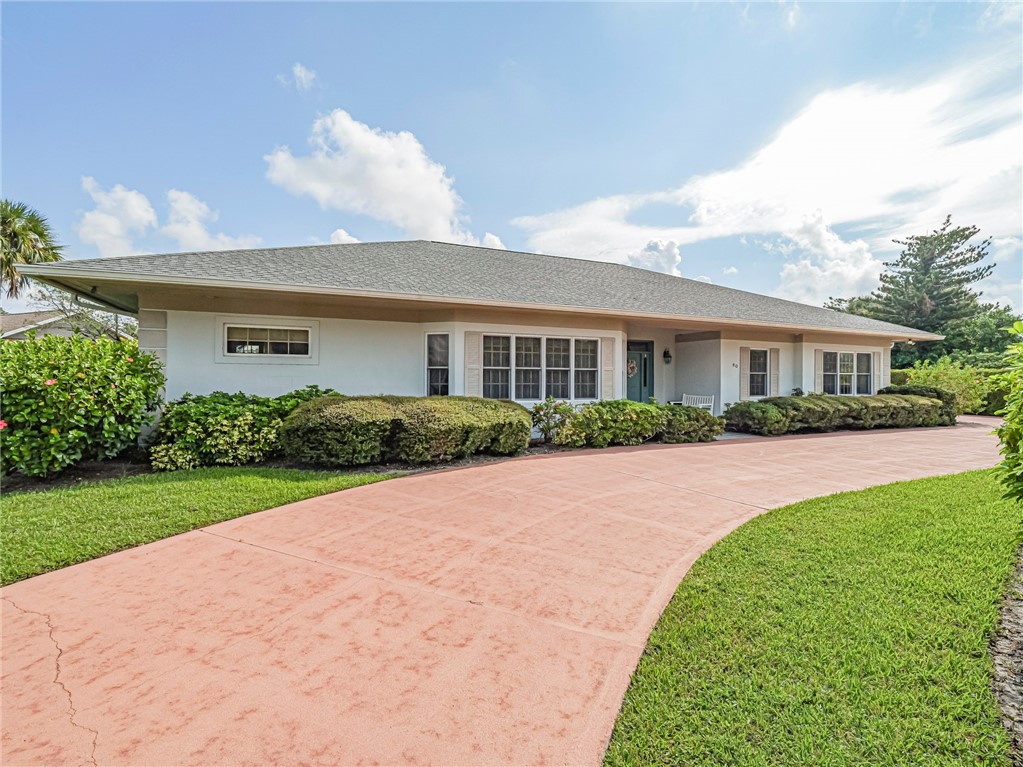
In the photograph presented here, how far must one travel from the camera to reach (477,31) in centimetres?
1134

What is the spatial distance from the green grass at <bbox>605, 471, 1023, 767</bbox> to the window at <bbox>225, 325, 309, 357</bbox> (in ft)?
28.7

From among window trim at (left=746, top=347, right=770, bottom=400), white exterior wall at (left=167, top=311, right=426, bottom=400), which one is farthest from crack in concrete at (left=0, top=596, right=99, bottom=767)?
window trim at (left=746, top=347, right=770, bottom=400)

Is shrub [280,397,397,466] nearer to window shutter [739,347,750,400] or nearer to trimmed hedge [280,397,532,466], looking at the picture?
trimmed hedge [280,397,532,466]

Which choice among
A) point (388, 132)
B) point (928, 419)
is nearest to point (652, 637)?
point (388, 132)

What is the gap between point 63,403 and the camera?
22.1ft

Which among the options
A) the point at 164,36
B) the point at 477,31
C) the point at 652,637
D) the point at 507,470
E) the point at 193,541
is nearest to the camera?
the point at 652,637

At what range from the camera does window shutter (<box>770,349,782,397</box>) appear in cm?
1524

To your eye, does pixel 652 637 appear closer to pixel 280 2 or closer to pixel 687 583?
pixel 687 583

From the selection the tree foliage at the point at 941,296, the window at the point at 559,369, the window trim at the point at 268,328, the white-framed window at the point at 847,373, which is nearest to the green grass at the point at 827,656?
the window at the point at 559,369

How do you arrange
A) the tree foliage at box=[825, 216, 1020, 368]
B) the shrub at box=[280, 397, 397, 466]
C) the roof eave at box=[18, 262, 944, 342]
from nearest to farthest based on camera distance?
the roof eave at box=[18, 262, 944, 342] < the shrub at box=[280, 397, 397, 466] < the tree foliage at box=[825, 216, 1020, 368]

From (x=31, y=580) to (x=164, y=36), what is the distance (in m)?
10.3

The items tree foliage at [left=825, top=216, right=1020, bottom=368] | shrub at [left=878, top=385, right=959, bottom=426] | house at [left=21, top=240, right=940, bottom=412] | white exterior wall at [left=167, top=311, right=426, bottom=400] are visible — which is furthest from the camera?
tree foliage at [left=825, top=216, right=1020, bottom=368]

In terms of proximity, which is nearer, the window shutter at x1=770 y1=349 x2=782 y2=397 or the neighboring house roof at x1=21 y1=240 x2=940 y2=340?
the neighboring house roof at x1=21 y1=240 x2=940 y2=340

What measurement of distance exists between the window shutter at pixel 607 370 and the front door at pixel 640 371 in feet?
8.93
